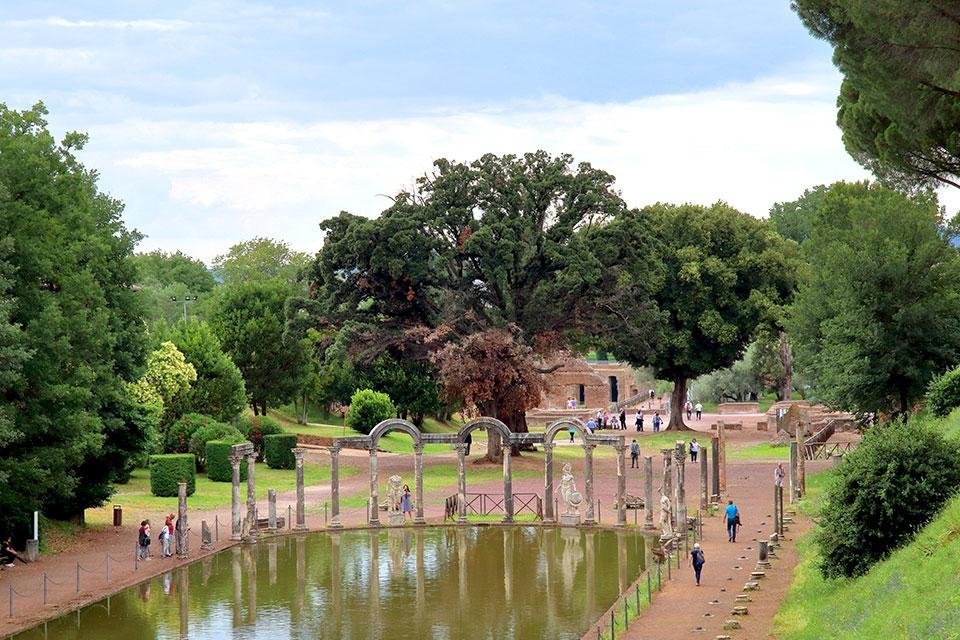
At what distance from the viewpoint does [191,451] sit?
59.8 metres

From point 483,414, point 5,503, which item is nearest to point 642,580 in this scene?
point 5,503

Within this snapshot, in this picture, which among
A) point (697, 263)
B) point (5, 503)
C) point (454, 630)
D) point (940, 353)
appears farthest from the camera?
point (697, 263)

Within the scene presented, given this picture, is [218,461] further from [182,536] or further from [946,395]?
[946,395]

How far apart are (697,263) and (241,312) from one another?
24.9m

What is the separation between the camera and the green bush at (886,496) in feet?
91.5

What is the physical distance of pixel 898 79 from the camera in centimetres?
2938

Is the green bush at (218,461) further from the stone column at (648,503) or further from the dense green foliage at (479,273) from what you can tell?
the stone column at (648,503)

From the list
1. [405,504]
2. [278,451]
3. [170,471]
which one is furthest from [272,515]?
[278,451]

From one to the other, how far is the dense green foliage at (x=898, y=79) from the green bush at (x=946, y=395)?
7.72 m

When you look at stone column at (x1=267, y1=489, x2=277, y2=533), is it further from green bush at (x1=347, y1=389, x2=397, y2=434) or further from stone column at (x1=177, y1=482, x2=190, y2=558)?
green bush at (x1=347, y1=389, x2=397, y2=434)

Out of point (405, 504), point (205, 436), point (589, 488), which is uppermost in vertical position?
point (205, 436)

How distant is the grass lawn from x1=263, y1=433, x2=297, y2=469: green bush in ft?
1.27

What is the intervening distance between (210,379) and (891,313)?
1246 inches

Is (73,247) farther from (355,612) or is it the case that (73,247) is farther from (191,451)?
(191,451)
